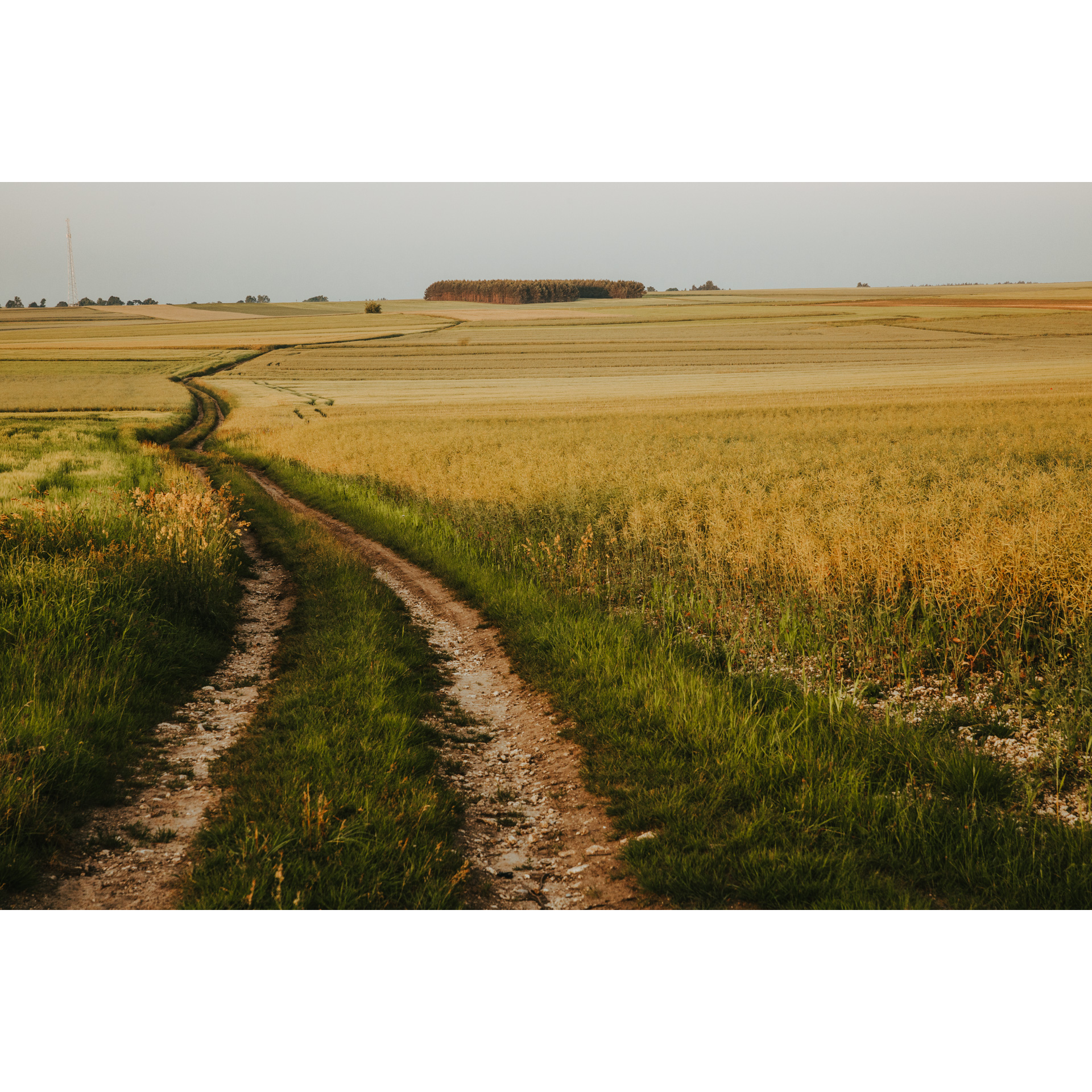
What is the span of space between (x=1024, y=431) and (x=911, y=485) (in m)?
12.3

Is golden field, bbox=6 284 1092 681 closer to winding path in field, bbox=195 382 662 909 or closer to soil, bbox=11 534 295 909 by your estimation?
winding path in field, bbox=195 382 662 909

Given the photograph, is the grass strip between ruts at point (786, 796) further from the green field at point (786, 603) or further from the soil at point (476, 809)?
the soil at point (476, 809)

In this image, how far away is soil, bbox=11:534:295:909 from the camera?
13.2 feet

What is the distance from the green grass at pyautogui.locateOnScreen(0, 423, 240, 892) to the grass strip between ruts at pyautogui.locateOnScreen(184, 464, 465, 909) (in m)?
0.87

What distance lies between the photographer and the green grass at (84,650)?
185 inches

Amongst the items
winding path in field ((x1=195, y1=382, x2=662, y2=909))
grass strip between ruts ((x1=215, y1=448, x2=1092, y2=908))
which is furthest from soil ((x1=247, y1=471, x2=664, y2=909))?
grass strip between ruts ((x1=215, y1=448, x2=1092, y2=908))

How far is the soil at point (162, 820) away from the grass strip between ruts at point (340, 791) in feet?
0.53

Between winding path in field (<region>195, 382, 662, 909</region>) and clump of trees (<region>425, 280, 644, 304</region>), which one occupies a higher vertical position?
clump of trees (<region>425, 280, 644, 304</region>)

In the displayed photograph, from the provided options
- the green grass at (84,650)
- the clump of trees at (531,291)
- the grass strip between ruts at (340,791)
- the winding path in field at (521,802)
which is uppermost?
the clump of trees at (531,291)

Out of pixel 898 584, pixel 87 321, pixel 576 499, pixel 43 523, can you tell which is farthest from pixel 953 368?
pixel 87 321

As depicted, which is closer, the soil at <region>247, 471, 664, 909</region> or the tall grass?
the soil at <region>247, 471, 664, 909</region>

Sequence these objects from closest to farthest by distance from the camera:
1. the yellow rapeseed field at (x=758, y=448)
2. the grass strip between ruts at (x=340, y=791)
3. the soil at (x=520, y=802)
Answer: the grass strip between ruts at (x=340, y=791) → the soil at (x=520, y=802) → the yellow rapeseed field at (x=758, y=448)

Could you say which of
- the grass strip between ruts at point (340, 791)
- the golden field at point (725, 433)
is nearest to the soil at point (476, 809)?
the grass strip between ruts at point (340, 791)

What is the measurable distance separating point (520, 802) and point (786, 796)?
180 centimetres
